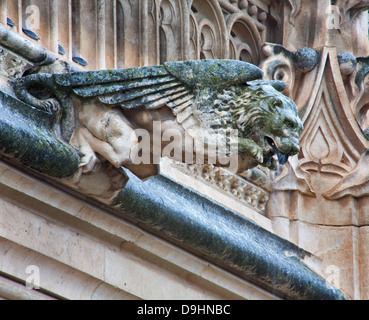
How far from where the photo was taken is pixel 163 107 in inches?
164

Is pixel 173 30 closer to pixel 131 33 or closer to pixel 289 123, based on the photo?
pixel 131 33

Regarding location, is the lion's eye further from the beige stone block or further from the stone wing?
the beige stone block

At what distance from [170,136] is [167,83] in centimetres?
16

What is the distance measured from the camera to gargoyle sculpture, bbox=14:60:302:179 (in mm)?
4145

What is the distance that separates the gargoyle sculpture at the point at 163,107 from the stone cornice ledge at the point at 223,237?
285 mm

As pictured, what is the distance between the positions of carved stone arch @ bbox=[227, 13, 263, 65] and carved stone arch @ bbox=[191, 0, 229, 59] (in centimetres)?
8

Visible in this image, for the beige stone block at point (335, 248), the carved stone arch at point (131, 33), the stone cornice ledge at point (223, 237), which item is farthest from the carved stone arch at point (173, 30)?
the beige stone block at point (335, 248)

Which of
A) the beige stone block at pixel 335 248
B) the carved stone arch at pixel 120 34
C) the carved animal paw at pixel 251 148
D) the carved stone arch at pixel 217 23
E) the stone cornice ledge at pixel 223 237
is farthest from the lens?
the beige stone block at pixel 335 248

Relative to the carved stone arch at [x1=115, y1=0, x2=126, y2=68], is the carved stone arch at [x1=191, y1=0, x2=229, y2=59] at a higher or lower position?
higher

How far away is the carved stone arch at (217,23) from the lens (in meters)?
5.58

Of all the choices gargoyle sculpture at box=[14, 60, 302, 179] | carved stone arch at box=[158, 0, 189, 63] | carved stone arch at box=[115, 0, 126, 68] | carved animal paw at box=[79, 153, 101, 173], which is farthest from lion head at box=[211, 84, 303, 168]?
carved stone arch at box=[158, 0, 189, 63]

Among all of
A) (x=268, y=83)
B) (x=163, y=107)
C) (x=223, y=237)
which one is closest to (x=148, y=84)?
(x=163, y=107)

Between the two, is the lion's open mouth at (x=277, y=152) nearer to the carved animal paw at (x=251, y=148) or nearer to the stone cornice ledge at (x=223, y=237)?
the carved animal paw at (x=251, y=148)

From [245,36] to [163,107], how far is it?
178cm
